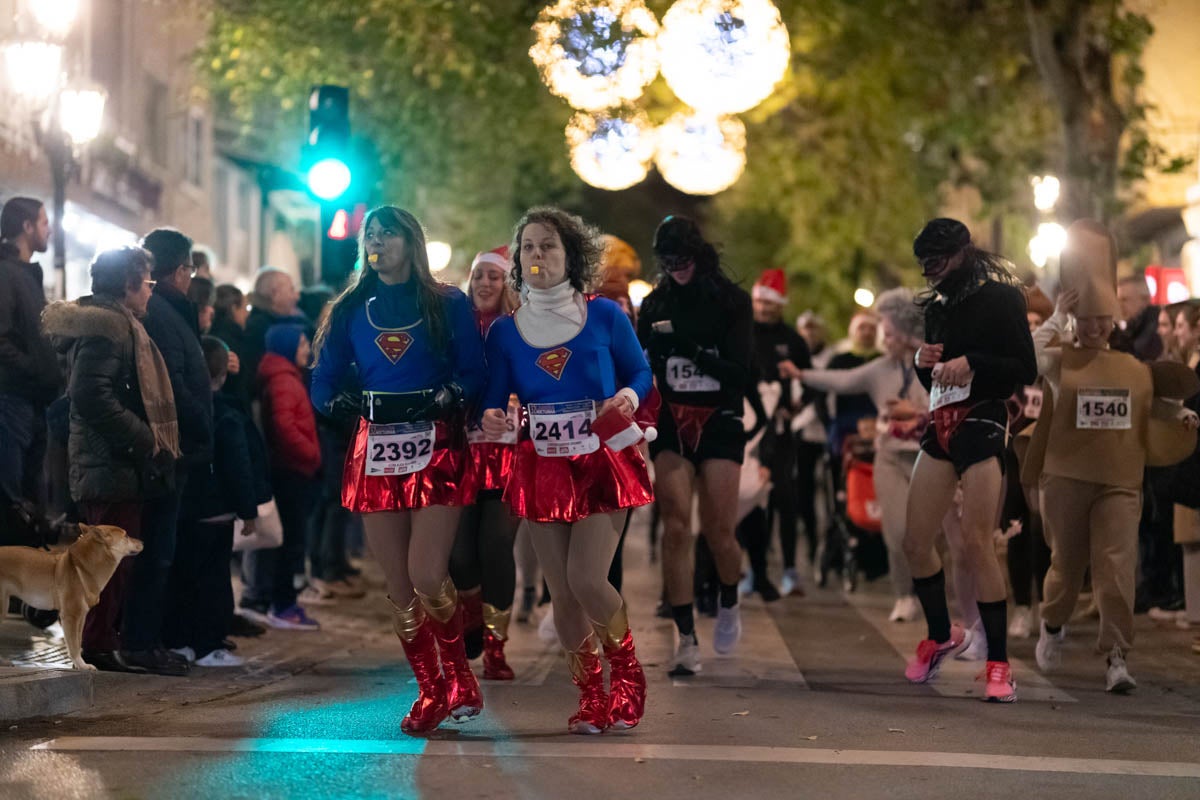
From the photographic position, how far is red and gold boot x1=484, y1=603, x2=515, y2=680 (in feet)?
32.2

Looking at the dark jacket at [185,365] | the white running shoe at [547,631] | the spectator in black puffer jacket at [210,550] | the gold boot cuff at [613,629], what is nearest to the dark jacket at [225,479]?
the spectator in black puffer jacket at [210,550]

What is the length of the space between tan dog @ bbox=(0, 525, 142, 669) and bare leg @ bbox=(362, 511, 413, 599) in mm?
1556

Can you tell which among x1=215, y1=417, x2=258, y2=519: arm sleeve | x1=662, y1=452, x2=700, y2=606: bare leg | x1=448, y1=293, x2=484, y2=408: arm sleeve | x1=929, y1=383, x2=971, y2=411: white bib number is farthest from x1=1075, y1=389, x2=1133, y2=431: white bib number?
x1=215, y1=417, x2=258, y2=519: arm sleeve

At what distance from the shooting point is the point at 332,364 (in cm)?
794

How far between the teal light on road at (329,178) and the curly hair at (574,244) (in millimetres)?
7288

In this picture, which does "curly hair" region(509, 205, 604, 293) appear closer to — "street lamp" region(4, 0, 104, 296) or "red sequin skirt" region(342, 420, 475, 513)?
"red sequin skirt" region(342, 420, 475, 513)

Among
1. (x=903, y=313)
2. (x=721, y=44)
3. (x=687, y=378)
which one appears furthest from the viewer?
(x=721, y=44)

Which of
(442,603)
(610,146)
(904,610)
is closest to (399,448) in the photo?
(442,603)

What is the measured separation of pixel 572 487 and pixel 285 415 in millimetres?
5132

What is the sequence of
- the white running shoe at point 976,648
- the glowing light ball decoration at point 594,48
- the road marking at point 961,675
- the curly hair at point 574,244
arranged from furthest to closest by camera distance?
the glowing light ball decoration at point 594,48, the white running shoe at point 976,648, the road marking at point 961,675, the curly hair at point 574,244

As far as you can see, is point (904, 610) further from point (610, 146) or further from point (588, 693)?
point (588, 693)

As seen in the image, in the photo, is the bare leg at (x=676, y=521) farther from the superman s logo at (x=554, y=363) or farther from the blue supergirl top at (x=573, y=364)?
the superman s logo at (x=554, y=363)

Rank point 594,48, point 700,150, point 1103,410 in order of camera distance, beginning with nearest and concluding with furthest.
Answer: point 1103,410, point 594,48, point 700,150

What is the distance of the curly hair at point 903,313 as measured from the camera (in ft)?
40.0
